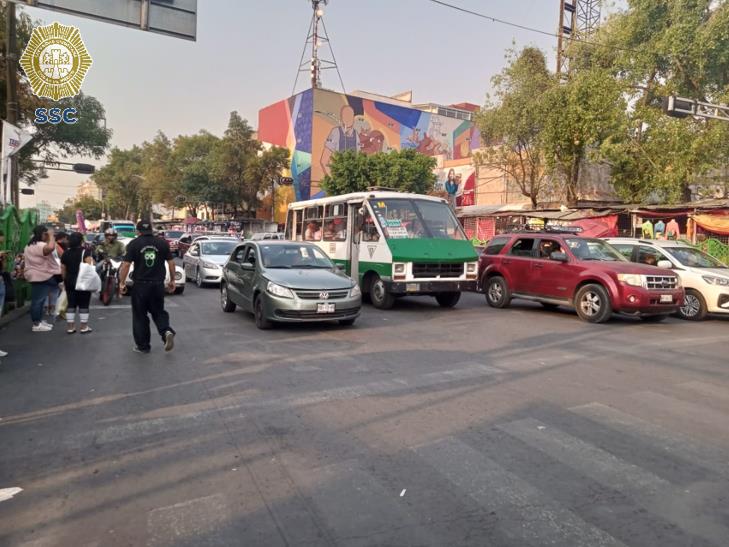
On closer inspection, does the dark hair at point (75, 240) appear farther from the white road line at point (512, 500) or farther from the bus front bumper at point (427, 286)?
the white road line at point (512, 500)

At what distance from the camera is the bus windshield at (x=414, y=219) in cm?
1266

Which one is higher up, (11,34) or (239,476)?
(11,34)

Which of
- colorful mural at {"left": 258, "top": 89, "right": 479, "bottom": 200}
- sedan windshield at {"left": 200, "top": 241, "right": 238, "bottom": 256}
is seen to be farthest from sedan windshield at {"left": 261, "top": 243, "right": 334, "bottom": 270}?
colorful mural at {"left": 258, "top": 89, "right": 479, "bottom": 200}

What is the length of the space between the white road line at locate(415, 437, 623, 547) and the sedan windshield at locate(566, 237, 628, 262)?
27.8 ft

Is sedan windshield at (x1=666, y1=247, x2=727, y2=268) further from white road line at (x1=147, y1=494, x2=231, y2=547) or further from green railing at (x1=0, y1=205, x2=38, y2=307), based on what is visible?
green railing at (x1=0, y1=205, x2=38, y2=307)

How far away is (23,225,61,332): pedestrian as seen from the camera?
31.6 ft

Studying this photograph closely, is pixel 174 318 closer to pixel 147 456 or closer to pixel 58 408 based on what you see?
pixel 58 408

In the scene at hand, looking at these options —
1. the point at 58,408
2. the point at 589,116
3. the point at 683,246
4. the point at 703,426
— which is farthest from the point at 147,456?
the point at 589,116

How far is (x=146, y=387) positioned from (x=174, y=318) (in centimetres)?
526

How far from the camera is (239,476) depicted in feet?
12.8

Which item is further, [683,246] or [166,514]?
[683,246]

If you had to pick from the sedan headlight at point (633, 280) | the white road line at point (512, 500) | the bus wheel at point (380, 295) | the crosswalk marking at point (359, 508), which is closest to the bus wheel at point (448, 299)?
the bus wheel at point (380, 295)

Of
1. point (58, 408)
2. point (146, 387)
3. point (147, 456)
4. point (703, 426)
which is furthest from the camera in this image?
point (146, 387)

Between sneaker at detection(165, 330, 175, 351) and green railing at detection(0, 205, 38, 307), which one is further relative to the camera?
green railing at detection(0, 205, 38, 307)
